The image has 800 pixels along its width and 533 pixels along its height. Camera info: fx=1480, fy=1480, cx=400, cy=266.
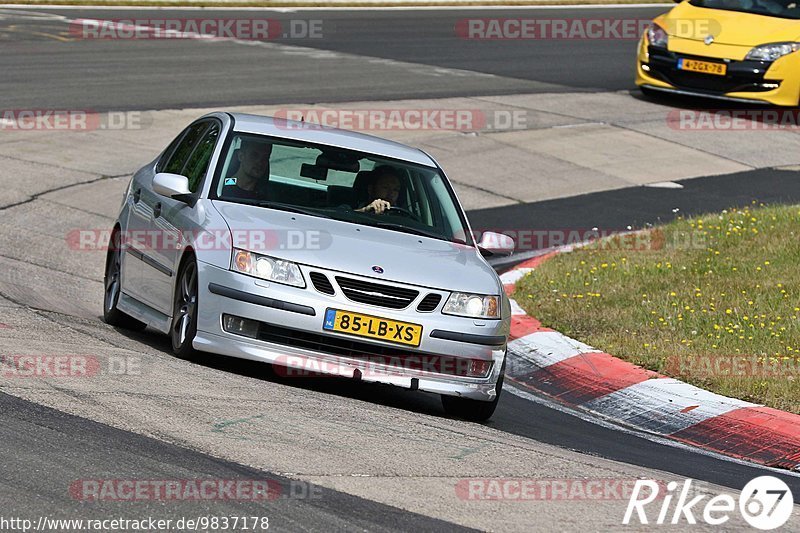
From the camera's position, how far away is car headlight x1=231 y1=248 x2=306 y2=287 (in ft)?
26.1

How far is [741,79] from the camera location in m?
19.8

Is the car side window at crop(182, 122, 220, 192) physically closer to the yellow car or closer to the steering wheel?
the steering wheel

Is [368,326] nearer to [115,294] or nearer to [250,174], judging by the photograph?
[250,174]

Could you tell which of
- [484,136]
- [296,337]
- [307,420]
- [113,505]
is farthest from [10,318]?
[484,136]

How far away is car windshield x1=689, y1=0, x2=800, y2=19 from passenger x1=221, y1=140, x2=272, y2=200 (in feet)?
43.4

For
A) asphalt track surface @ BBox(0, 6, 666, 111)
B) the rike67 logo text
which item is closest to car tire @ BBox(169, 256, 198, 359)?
the rike67 logo text

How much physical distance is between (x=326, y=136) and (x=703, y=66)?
11.7 metres

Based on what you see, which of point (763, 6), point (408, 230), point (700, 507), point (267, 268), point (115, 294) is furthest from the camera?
point (763, 6)

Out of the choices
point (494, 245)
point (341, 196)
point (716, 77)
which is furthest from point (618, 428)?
point (716, 77)

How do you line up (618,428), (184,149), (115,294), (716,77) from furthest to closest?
(716,77)
(184,149)
(115,294)
(618,428)

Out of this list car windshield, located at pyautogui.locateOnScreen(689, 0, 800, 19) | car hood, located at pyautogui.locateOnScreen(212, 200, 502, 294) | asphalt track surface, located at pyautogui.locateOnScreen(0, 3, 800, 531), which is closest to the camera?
asphalt track surface, located at pyautogui.locateOnScreen(0, 3, 800, 531)

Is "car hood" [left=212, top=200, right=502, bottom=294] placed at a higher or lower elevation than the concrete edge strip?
higher

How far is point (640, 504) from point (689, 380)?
334cm

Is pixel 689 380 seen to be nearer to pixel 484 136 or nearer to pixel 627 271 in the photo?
pixel 627 271
